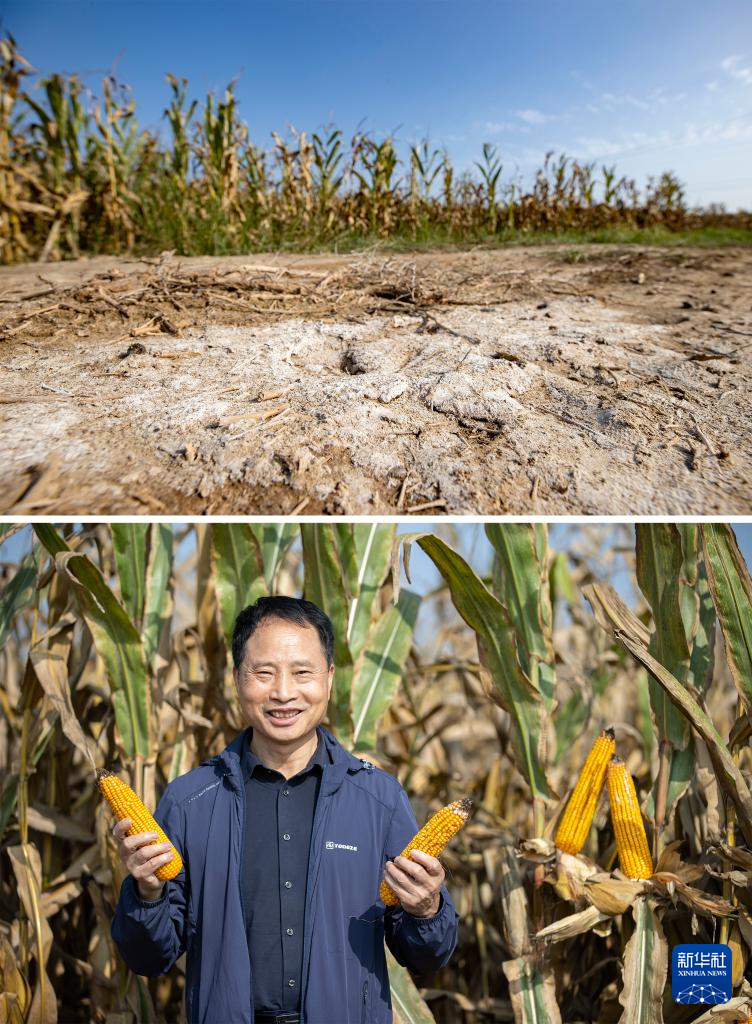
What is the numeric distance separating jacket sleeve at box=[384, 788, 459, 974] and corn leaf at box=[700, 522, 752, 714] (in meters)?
0.83

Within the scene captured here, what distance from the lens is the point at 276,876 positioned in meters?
1.51

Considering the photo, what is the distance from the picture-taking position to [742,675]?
1767 millimetres

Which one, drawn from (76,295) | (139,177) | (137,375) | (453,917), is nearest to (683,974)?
(453,917)

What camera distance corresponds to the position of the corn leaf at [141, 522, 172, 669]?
6.66 ft

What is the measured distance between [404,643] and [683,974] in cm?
102

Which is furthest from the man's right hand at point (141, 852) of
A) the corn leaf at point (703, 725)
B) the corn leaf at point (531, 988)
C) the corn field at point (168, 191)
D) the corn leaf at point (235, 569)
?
the corn field at point (168, 191)

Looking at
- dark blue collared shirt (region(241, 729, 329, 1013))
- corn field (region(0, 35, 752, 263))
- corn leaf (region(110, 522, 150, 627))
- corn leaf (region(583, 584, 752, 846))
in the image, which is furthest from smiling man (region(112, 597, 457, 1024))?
corn field (region(0, 35, 752, 263))

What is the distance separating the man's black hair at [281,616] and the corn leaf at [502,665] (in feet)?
0.72

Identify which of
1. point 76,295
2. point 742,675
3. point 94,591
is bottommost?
point 742,675

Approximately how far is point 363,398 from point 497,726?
1.23 meters

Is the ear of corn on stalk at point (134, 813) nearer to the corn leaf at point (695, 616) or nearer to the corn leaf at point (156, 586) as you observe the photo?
the corn leaf at point (156, 586)

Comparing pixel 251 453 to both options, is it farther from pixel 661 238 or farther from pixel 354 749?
pixel 661 238

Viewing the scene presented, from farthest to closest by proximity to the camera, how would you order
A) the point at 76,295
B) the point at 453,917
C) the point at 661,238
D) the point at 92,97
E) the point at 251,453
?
1. the point at 661,238
2. the point at 92,97
3. the point at 76,295
4. the point at 251,453
5. the point at 453,917

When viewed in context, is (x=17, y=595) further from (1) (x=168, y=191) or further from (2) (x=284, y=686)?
(1) (x=168, y=191)
